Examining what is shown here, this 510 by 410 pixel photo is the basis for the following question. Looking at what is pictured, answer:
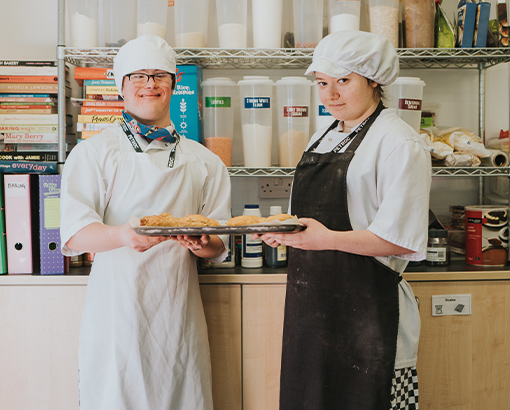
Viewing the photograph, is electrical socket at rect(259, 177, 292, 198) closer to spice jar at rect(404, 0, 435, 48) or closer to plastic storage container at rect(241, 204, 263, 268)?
plastic storage container at rect(241, 204, 263, 268)

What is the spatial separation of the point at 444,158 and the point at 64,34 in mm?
1678

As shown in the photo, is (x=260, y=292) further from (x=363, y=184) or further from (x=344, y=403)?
(x=363, y=184)

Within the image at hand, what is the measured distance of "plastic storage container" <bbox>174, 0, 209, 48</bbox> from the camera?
6.43 ft

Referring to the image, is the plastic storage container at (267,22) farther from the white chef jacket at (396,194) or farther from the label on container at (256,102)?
the white chef jacket at (396,194)

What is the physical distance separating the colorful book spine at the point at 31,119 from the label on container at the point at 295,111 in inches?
38.9

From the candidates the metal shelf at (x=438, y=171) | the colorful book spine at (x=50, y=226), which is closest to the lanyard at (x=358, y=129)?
the metal shelf at (x=438, y=171)

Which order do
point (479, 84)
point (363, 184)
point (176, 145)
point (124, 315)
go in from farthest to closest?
point (479, 84) < point (176, 145) < point (124, 315) < point (363, 184)

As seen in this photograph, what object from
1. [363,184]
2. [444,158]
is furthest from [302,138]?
[363,184]

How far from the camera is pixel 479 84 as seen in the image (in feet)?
7.60

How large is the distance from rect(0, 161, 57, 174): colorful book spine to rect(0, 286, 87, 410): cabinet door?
1.51 ft

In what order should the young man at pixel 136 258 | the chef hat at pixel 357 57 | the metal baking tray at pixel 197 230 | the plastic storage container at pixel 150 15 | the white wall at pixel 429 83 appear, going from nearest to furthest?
the metal baking tray at pixel 197 230, the chef hat at pixel 357 57, the young man at pixel 136 258, the plastic storage container at pixel 150 15, the white wall at pixel 429 83

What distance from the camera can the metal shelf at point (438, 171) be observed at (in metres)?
1.97


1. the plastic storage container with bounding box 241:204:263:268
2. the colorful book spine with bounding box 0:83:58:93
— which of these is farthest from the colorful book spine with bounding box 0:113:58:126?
the plastic storage container with bounding box 241:204:263:268

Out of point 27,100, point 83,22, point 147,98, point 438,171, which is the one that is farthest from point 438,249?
point 27,100
